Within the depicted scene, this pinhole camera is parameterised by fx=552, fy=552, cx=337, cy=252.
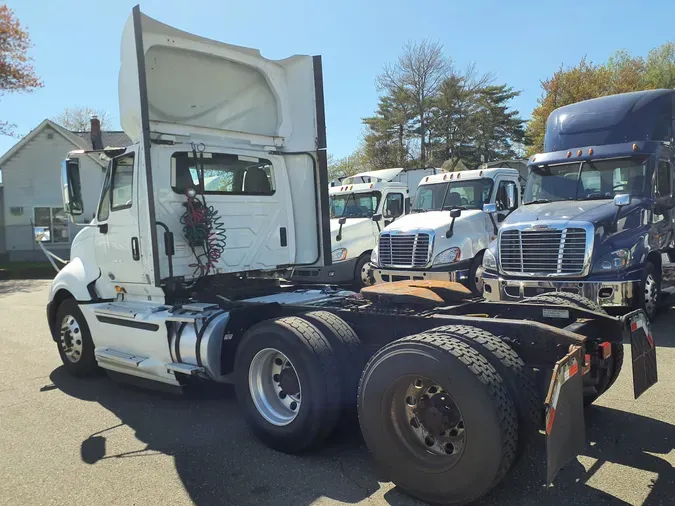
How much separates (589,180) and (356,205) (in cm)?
606

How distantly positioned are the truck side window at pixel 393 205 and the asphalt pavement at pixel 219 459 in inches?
320

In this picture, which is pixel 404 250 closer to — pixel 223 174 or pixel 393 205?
pixel 393 205

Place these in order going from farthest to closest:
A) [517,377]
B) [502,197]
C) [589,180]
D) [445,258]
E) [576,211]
→ 1. [502,197]
2. [445,258]
3. [589,180]
4. [576,211]
5. [517,377]

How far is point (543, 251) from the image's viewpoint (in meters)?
7.74

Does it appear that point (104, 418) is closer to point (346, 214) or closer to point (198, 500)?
point (198, 500)

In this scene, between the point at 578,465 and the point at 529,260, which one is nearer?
the point at 578,465

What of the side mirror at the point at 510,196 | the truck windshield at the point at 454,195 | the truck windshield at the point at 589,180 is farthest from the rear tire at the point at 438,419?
the side mirror at the point at 510,196

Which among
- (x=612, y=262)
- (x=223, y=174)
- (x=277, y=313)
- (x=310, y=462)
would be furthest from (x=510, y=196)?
(x=310, y=462)

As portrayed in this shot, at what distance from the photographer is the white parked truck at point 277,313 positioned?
3.14 m

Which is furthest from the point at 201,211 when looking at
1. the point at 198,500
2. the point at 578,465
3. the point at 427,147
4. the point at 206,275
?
the point at 427,147

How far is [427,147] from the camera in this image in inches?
1588

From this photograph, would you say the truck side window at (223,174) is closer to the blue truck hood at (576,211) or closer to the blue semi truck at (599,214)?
the blue semi truck at (599,214)

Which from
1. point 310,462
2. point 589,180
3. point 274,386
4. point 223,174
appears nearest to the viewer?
point 310,462

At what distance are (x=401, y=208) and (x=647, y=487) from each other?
1066 cm
